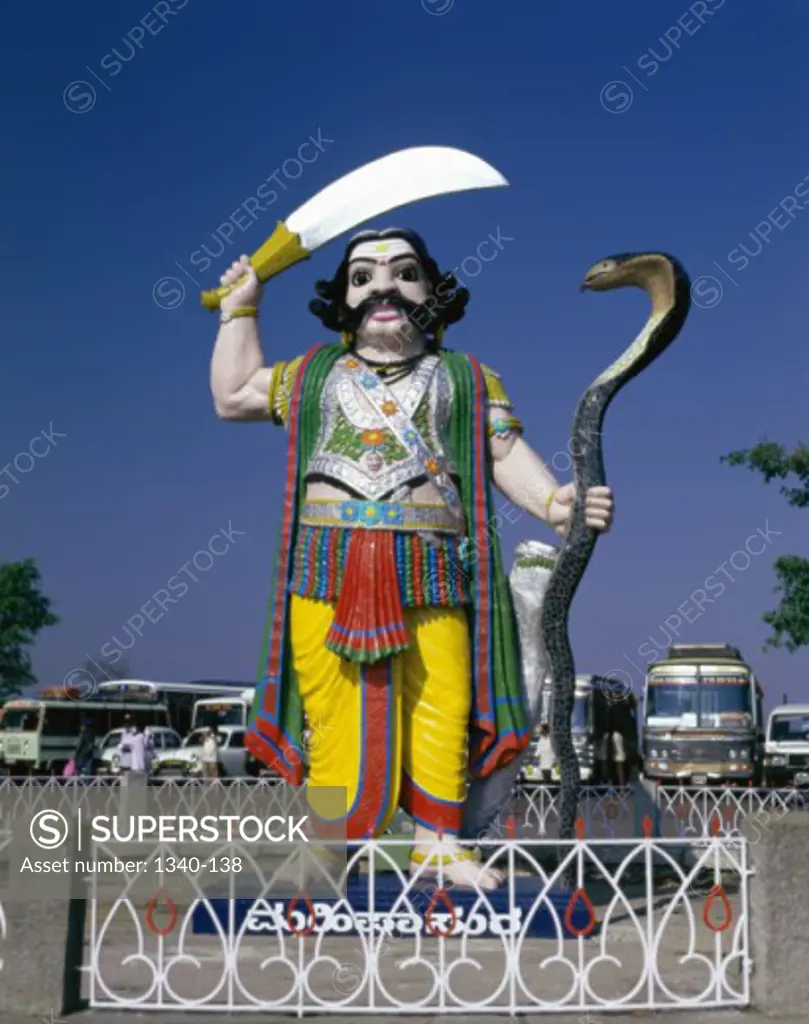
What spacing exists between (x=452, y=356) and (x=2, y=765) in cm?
1941

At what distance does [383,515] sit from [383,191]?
6.19 feet

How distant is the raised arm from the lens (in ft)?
24.4

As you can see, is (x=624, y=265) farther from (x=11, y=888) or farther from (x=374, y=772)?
(x=11, y=888)

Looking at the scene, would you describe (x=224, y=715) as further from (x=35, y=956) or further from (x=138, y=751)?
(x=35, y=956)

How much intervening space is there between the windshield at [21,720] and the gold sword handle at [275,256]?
19053 mm

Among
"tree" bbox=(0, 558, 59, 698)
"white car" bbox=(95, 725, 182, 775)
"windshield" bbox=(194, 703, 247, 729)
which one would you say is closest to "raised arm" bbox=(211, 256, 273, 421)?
"white car" bbox=(95, 725, 182, 775)

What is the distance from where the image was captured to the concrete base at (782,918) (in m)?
4.86

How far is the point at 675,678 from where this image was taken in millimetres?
20172

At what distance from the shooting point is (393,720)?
680 centimetres

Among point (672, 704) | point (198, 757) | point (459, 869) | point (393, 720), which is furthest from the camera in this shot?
point (198, 757)

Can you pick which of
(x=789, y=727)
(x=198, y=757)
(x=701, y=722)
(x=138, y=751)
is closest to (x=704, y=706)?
(x=701, y=722)

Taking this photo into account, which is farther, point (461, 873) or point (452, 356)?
point (452, 356)

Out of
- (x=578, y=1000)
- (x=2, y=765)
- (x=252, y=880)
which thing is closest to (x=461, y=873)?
(x=252, y=880)

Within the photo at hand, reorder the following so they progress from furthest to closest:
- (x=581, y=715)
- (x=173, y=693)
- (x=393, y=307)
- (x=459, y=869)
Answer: (x=173, y=693) < (x=581, y=715) < (x=393, y=307) < (x=459, y=869)
